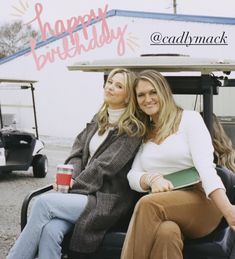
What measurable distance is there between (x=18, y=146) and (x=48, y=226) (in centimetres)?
559

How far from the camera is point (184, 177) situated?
9.37ft

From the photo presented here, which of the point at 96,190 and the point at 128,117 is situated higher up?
the point at 128,117

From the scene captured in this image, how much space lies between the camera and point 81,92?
17.3 metres

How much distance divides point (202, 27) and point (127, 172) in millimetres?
13133

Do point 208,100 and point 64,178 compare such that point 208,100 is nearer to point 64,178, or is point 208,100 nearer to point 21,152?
point 64,178

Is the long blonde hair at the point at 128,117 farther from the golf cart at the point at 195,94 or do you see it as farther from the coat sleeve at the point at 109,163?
the golf cart at the point at 195,94

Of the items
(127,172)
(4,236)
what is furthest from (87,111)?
(127,172)

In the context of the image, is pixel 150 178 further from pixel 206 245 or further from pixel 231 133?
pixel 231 133

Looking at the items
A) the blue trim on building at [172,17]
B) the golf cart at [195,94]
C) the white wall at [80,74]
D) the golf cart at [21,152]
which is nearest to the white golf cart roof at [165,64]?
the golf cart at [195,94]

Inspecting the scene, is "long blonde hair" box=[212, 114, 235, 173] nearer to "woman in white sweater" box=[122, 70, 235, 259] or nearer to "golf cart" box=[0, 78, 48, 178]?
"woman in white sweater" box=[122, 70, 235, 259]

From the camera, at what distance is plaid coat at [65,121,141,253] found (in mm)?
2949

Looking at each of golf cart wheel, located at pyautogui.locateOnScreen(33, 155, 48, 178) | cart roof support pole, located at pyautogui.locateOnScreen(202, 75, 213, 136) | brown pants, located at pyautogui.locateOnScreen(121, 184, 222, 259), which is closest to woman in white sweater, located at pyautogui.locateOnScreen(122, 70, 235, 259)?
brown pants, located at pyautogui.locateOnScreen(121, 184, 222, 259)

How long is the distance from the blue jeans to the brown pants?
16.0 inches

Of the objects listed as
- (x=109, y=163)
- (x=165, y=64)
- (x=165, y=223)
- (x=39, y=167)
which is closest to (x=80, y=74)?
(x=39, y=167)
